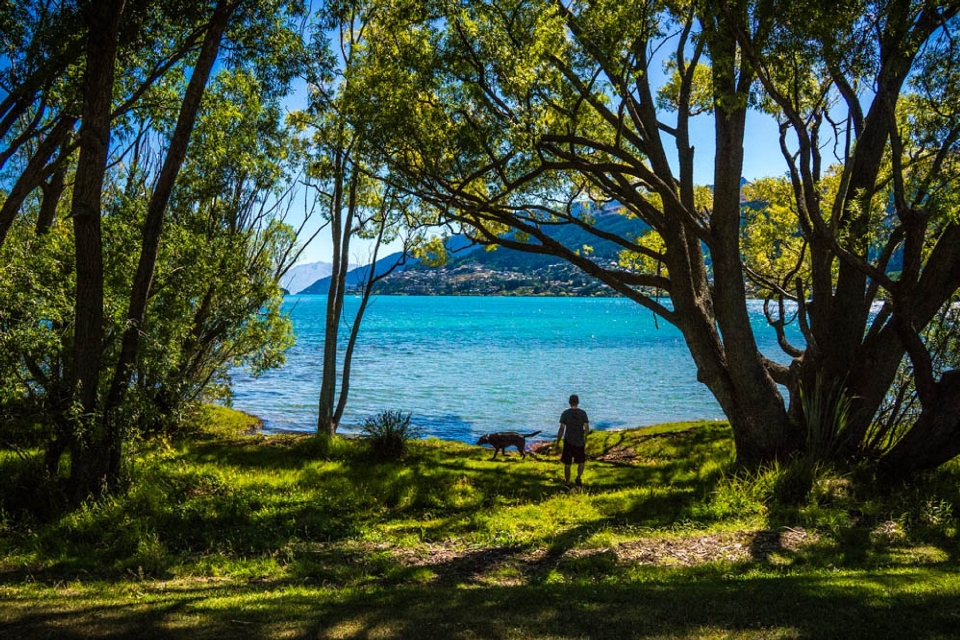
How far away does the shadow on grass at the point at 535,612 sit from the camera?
18.2 feet

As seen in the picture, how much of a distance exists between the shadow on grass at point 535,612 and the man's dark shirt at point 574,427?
6240mm

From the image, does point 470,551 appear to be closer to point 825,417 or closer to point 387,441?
point 387,441

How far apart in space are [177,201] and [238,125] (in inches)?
105

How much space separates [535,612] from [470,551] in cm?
335

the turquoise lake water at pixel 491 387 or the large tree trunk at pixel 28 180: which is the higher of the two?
the large tree trunk at pixel 28 180

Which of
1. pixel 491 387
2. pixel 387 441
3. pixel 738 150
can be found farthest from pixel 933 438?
pixel 491 387

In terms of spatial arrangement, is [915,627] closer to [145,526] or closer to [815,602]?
[815,602]

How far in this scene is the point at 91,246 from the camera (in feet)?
33.6

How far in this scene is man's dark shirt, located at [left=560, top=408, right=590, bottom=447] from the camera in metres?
13.6

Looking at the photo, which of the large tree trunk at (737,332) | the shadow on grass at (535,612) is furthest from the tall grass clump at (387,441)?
the shadow on grass at (535,612)

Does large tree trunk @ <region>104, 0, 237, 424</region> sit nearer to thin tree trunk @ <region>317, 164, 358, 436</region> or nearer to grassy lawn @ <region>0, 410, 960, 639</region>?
grassy lawn @ <region>0, 410, 960, 639</region>

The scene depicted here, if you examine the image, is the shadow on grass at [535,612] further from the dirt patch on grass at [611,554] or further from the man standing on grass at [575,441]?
the man standing on grass at [575,441]

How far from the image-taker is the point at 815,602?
6.18 meters

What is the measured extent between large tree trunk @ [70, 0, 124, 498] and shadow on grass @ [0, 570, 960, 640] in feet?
12.9
